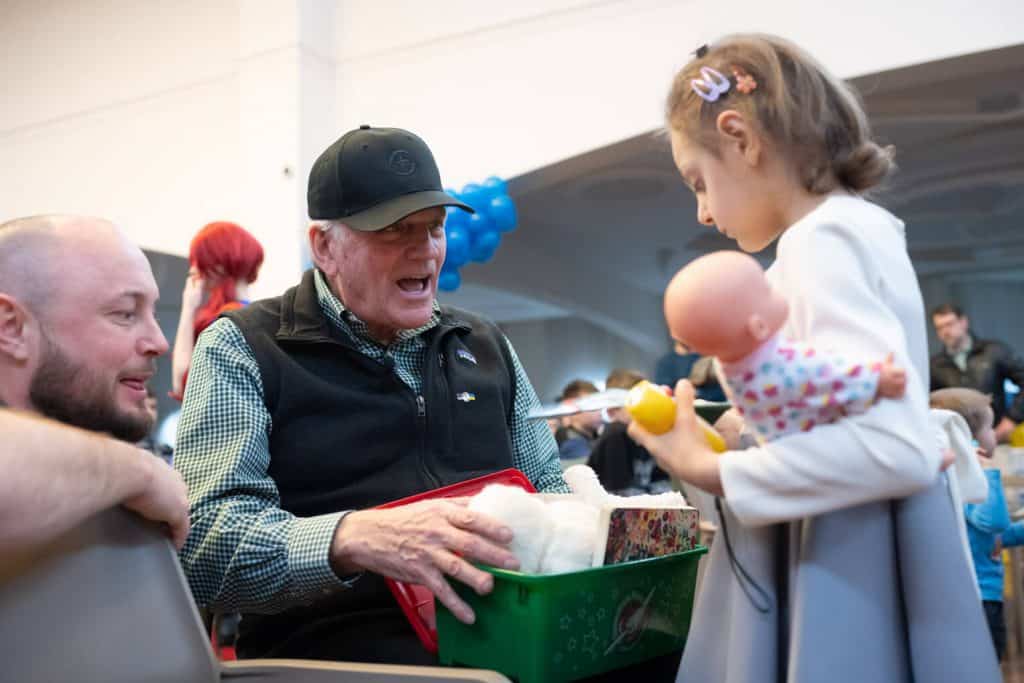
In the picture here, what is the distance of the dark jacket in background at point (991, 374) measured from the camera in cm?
580

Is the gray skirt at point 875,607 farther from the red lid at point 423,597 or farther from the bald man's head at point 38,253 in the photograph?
the bald man's head at point 38,253

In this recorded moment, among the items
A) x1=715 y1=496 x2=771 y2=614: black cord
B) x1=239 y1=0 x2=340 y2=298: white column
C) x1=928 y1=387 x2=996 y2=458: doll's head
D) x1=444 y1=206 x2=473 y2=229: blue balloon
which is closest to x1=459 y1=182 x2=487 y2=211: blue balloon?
x1=444 y1=206 x2=473 y2=229: blue balloon

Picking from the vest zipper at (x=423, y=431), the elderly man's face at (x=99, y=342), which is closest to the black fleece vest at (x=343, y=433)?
the vest zipper at (x=423, y=431)

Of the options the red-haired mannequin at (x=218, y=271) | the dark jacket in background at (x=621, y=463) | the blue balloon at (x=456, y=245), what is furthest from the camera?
the blue balloon at (x=456, y=245)

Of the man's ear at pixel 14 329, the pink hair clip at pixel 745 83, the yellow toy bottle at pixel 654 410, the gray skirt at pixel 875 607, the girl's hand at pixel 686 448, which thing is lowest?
the gray skirt at pixel 875 607

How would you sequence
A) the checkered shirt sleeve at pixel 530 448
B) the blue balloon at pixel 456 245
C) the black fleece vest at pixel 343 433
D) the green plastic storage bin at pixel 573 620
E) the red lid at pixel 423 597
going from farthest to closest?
the blue balloon at pixel 456 245 → the checkered shirt sleeve at pixel 530 448 → the black fleece vest at pixel 343 433 → the red lid at pixel 423 597 → the green plastic storage bin at pixel 573 620

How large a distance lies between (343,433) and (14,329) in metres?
0.56

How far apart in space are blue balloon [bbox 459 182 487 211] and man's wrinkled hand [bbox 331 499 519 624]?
353cm

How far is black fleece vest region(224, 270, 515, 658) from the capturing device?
1.55 meters

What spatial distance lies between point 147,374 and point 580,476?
0.69 meters

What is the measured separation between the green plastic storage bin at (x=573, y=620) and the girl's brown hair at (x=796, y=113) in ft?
1.74

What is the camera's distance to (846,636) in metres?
0.92

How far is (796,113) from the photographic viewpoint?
1.00 m

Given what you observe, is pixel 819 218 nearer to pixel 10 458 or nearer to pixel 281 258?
pixel 10 458
